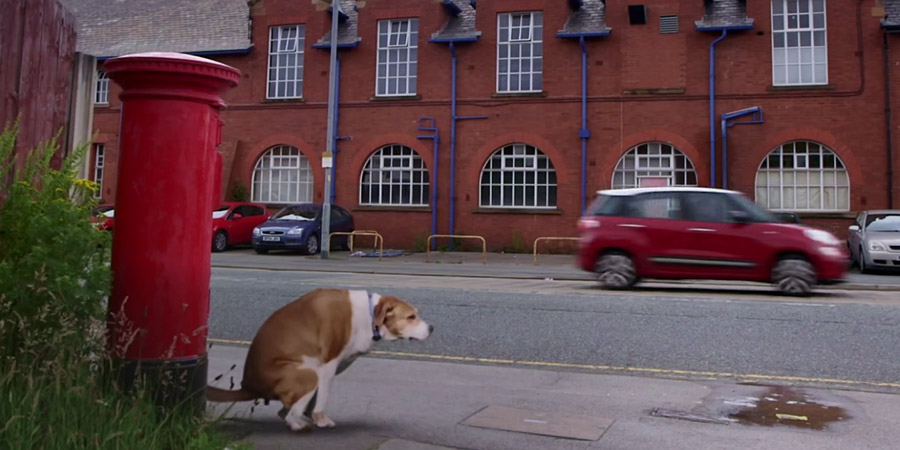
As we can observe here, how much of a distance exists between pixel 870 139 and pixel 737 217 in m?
12.0

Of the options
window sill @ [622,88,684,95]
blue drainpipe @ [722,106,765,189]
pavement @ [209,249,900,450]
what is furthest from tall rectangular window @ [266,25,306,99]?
pavement @ [209,249,900,450]

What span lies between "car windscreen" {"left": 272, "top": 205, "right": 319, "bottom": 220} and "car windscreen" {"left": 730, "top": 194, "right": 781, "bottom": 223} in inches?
543

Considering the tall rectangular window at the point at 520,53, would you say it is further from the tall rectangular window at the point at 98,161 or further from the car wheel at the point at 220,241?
the tall rectangular window at the point at 98,161

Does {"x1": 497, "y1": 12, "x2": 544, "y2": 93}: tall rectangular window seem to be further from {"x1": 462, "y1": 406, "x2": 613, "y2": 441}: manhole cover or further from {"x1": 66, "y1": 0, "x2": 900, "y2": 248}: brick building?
{"x1": 462, "y1": 406, "x2": 613, "y2": 441}: manhole cover

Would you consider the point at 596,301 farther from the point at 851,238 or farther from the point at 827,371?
the point at 851,238

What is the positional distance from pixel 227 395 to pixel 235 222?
2030 cm

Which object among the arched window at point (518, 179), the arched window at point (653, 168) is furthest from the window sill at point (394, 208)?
the arched window at point (653, 168)

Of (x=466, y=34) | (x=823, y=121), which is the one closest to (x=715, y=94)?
(x=823, y=121)

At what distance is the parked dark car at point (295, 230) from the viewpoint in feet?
70.7

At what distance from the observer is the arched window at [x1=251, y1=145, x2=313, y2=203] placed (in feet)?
85.4

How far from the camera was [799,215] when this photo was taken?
21172 millimetres

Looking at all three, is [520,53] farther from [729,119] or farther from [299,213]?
[299,213]

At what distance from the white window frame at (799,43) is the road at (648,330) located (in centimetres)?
1229

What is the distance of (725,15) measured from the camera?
22375 mm
